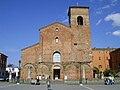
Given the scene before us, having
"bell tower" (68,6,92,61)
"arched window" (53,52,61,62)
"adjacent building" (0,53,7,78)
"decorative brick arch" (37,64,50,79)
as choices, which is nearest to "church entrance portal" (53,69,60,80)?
"decorative brick arch" (37,64,50,79)

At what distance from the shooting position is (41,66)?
46188mm

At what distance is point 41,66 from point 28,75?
3619 millimetres

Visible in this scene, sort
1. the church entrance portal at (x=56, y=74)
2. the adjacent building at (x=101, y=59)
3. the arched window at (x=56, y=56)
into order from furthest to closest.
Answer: the adjacent building at (x=101, y=59), the arched window at (x=56, y=56), the church entrance portal at (x=56, y=74)

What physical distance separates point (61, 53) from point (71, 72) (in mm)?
4952

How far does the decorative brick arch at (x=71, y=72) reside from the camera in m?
45.6

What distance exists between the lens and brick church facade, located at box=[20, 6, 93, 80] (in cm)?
4594

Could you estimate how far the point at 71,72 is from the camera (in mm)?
45938

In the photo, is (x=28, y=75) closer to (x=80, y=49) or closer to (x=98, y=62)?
(x=80, y=49)

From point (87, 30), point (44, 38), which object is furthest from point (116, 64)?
point (44, 38)

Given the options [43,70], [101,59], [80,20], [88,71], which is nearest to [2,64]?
[43,70]

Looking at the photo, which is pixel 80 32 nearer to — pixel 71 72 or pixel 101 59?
Answer: pixel 71 72

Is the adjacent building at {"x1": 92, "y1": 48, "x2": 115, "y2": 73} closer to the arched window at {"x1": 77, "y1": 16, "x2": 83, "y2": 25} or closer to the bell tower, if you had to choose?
the arched window at {"x1": 77, "y1": 16, "x2": 83, "y2": 25}

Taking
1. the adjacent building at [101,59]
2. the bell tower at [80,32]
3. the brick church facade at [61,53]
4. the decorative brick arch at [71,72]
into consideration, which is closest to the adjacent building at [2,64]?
the brick church facade at [61,53]

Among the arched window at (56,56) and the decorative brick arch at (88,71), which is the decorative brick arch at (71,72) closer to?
the decorative brick arch at (88,71)
